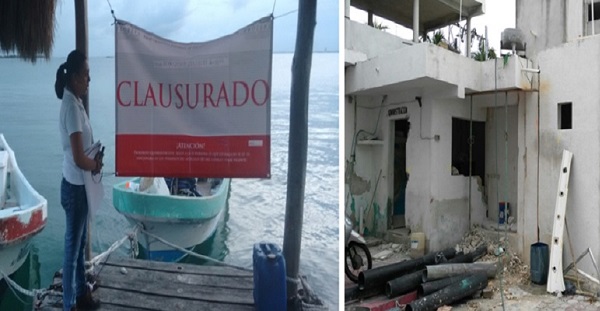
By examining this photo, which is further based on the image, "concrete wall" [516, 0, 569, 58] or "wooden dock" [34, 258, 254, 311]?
"concrete wall" [516, 0, 569, 58]

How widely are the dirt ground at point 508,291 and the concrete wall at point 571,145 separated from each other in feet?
1.26

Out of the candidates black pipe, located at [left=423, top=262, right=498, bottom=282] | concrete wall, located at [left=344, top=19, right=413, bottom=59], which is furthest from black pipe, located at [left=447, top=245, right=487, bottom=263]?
concrete wall, located at [left=344, top=19, right=413, bottom=59]

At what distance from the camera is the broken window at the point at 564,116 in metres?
7.49

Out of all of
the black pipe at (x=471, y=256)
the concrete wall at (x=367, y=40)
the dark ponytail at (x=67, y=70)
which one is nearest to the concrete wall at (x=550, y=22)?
the concrete wall at (x=367, y=40)

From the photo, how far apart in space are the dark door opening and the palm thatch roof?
8.30 meters

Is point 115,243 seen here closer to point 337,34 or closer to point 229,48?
point 229,48

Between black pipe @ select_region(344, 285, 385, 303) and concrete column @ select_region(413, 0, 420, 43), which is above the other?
concrete column @ select_region(413, 0, 420, 43)

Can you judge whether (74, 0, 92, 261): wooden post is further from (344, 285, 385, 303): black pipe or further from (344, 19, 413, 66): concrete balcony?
(344, 19, 413, 66): concrete balcony

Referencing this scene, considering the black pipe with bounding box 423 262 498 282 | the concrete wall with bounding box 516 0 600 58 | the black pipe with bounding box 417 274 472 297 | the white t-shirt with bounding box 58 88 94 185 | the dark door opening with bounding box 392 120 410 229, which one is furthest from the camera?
the dark door opening with bounding box 392 120 410 229

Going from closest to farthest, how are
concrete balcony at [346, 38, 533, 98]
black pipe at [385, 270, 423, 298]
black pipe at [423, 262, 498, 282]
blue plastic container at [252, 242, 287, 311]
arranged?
blue plastic container at [252, 242, 287, 311], black pipe at [385, 270, 423, 298], black pipe at [423, 262, 498, 282], concrete balcony at [346, 38, 533, 98]

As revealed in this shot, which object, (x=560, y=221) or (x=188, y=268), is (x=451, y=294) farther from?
(x=188, y=268)

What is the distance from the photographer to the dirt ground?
640 cm

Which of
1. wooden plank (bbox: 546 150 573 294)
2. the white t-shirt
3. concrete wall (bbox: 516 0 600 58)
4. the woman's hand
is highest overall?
concrete wall (bbox: 516 0 600 58)

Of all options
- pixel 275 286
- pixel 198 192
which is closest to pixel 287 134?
pixel 198 192
